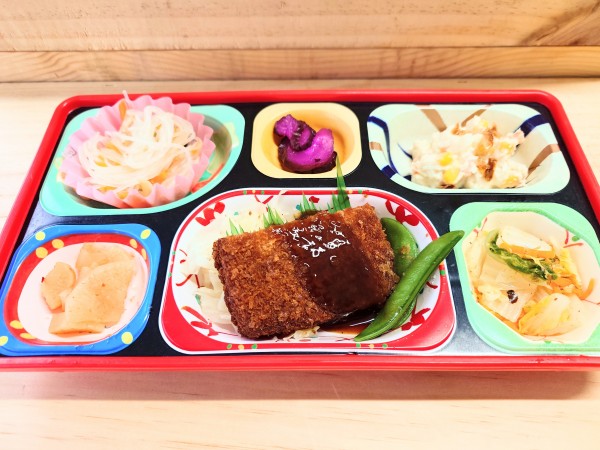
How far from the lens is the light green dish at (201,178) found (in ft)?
5.15

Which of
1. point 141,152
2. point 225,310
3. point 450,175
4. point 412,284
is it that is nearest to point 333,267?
point 412,284

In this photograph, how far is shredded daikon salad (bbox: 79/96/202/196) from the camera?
1626 millimetres

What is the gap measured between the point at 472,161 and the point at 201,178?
3.61 ft

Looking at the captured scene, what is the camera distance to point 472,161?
1.70 m

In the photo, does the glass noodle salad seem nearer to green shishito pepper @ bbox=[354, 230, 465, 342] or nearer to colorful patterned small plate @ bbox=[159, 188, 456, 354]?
colorful patterned small plate @ bbox=[159, 188, 456, 354]

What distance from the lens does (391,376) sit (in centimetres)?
130

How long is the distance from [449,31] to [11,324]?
6.61 feet

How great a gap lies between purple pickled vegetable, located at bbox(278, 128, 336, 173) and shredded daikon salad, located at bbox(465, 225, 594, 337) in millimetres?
633

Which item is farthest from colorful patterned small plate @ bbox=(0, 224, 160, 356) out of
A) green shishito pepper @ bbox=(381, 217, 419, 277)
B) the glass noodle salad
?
the glass noodle salad
